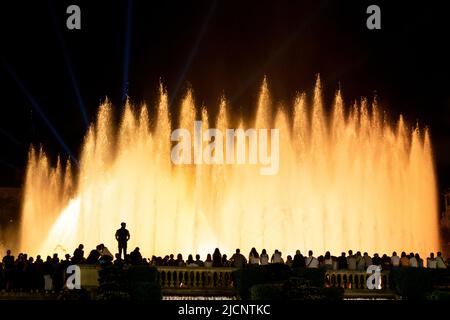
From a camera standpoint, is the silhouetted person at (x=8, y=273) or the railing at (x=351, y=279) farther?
the railing at (x=351, y=279)

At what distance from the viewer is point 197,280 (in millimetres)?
30797

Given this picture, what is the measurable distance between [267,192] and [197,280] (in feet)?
74.1

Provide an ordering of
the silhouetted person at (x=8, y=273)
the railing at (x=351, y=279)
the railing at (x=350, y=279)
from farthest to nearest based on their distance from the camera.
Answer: the railing at (x=350, y=279), the railing at (x=351, y=279), the silhouetted person at (x=8, y=273)

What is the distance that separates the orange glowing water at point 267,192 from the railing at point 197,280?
1862 cm

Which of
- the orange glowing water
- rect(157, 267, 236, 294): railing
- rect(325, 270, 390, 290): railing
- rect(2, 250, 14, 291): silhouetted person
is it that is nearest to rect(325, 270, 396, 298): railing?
rect(325, 270, 390, 290): railing

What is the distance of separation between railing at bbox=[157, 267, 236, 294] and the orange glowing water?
1862cm

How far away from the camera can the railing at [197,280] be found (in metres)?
30.0

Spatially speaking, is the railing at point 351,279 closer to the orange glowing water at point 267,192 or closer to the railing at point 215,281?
the railing at point 215,281

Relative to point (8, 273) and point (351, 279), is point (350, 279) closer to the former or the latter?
point (351, 279)

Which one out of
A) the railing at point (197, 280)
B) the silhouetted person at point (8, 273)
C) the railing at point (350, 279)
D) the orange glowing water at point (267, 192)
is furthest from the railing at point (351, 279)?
the orange glowing water at point (267, 192)

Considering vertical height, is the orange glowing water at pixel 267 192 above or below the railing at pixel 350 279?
above
